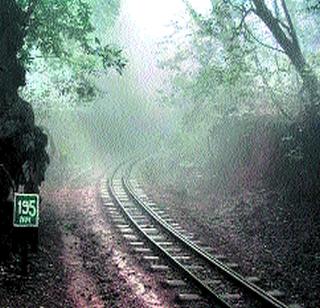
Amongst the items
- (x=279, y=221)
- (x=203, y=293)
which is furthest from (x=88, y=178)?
(x=203, y=293)

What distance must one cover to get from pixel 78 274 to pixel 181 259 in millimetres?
2928

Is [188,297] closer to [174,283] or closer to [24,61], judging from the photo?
[174,283]

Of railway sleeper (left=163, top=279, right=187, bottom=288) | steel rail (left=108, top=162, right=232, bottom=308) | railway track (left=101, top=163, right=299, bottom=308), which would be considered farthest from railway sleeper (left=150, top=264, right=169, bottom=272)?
railway sleeper (left=163, top=279, right=187, bottom=288)

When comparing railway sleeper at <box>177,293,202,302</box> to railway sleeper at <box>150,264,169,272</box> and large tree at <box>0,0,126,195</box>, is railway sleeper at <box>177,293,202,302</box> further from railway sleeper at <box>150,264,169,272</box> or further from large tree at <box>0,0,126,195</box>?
large tree at <box>0,0,126,195</box>

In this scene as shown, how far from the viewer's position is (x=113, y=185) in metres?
27.0

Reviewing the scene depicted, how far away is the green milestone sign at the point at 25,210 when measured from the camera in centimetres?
1055

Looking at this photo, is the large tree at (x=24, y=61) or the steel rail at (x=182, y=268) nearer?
the steel rail at (x=182, y=268)

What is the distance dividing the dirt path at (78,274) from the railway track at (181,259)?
616mm

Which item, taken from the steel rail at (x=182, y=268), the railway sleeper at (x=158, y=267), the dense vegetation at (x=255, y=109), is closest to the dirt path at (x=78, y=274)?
the railway sleeper at (x=158, y=267)

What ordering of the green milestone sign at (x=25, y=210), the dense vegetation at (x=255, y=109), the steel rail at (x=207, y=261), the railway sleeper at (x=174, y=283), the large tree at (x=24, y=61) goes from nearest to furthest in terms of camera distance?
the steel rail at (x=207, y=261), the green milestone sign at (x=25, y=210), the railway sleeper at (x=174, y=283), the large tree at (x=24, y=61), the dense vegetation at (x=255, y=109)

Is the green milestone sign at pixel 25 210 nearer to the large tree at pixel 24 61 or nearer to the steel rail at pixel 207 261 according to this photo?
the large tree at pixel 24 61

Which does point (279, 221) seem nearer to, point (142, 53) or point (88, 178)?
point (88, 178)

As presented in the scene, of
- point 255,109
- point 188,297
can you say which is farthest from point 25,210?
point 255,109

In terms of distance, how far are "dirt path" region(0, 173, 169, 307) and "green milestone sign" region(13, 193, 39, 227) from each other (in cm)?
132
